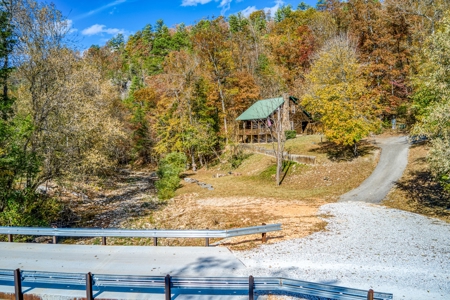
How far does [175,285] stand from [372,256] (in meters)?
6.19

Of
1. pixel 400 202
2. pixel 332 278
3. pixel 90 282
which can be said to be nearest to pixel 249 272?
pixel 332 278

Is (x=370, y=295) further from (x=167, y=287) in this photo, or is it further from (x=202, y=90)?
(x=202, y=90)

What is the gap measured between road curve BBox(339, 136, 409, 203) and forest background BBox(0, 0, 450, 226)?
2.81 metres

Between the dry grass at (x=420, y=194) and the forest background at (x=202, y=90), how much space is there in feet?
5.79

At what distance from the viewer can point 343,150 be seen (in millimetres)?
28672

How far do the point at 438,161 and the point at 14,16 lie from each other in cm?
2104

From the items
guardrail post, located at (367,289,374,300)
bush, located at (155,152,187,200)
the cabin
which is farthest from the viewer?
the cabin

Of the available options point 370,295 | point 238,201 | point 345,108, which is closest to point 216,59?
point 345,108

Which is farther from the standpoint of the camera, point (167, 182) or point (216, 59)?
point (216, 59)

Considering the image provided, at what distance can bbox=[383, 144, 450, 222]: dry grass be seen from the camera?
52.2 ft

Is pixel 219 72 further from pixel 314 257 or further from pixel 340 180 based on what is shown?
pixel 314 257

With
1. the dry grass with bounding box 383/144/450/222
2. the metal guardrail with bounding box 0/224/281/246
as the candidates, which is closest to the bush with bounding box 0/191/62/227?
the metal guardrail with bounding box 0/224/281/246

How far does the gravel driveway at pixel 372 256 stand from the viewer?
7.43 metres

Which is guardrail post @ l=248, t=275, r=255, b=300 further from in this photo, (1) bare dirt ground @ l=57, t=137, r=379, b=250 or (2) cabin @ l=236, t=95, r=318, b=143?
(2) cabin @ l=236, t=95, r=318, b=143
